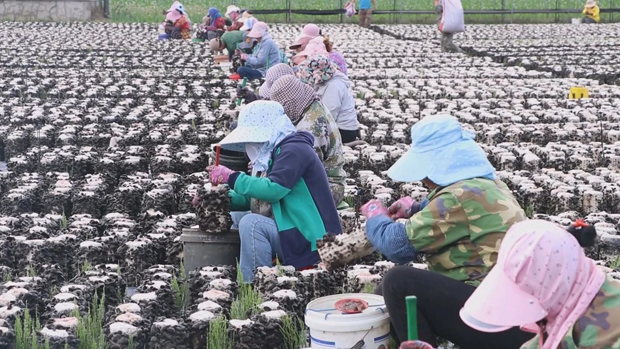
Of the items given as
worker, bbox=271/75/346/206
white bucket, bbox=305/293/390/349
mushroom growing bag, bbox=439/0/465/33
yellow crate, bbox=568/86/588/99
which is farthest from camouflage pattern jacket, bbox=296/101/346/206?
mushroom growing bag, bbox=439/0/465/33

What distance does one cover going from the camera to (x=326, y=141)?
19.6 feet

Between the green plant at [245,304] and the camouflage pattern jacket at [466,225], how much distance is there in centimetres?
103

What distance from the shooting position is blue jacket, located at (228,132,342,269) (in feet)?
16.3

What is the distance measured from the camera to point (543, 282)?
2582 mm

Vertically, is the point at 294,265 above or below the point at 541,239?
below

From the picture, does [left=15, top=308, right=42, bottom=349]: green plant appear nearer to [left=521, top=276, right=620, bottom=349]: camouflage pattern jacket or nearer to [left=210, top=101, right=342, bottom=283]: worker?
[left=210, top=101, right=342, bottom=283]: worker

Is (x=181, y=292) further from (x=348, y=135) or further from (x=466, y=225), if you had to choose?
(x=348, y=135)

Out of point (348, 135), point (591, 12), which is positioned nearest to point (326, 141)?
point (348, 135)

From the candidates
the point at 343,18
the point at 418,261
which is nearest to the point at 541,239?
the point at 418,261

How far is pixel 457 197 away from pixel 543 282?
1.12 m

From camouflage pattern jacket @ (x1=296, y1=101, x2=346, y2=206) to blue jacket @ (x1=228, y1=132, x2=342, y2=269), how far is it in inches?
29.8

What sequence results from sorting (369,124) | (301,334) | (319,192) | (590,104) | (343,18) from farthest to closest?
(343,18) < (590,104) < (369,124) < (319,192) < (301,334)

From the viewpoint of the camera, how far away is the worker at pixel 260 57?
40.7 ft

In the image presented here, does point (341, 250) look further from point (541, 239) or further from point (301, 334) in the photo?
point (541, 239)
